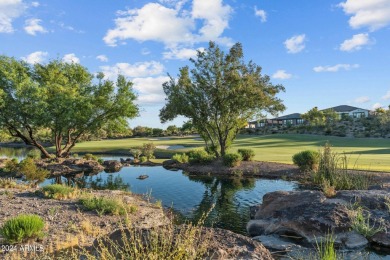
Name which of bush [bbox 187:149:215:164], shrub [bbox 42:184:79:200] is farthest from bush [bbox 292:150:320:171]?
shrub [bbox 42:184:79:200]

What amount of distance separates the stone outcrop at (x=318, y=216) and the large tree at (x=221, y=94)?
17427 mm

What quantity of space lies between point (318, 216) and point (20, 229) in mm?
9331

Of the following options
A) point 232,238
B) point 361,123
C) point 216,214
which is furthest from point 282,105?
point 361,123

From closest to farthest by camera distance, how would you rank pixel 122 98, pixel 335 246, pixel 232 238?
pixel 232 238 → pixel 335 246 → pixel 122 98

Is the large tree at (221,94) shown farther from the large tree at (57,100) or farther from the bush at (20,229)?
the bush at (20,229)

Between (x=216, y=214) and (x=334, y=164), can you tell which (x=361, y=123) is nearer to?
(x=334, y=164)

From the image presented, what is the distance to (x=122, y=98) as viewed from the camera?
35500 millimetres

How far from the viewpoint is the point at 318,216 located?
1127cm

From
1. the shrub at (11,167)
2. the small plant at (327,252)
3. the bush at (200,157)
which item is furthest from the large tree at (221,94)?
the small plant at (327,252)

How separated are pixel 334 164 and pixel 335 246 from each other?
9.55 meters

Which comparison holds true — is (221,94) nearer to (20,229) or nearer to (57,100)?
(57,100)

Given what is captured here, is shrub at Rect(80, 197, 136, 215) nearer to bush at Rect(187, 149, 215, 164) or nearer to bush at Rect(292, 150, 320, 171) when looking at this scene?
bush at Rect(292, 150, 320, 171)

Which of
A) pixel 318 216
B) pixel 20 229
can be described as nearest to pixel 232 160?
pixel 318 216

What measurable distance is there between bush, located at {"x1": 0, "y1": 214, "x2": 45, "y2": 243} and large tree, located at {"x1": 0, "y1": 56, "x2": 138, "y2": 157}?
24.3m
